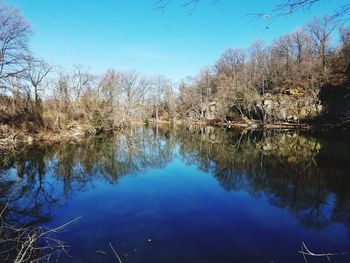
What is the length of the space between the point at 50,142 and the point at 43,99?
12130mm

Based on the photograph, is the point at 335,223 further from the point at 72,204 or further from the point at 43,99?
the point at 43,99

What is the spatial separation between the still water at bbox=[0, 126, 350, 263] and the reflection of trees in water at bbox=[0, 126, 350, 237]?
0.19 ft

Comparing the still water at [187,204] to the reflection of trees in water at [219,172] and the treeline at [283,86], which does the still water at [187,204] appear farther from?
the treeline at [283,86]

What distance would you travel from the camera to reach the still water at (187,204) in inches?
293

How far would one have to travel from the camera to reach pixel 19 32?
24.1 metres

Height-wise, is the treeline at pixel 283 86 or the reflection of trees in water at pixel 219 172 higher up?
the treeline at pixel 283 86

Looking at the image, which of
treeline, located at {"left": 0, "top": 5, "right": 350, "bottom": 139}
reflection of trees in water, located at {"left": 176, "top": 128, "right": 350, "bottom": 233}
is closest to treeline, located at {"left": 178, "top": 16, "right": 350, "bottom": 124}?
treeline, located at {"left": 0, "top": 5, "right": 350, "bottom": 139}

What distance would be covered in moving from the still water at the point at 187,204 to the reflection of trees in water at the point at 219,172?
0.06 m

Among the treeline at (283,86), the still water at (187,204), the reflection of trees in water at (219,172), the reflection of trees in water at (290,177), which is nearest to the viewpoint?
the still water at (187,204)

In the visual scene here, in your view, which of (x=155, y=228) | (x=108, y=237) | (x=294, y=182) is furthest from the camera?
→ (x=294, y=182)

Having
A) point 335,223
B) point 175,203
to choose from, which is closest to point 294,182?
point 335,223

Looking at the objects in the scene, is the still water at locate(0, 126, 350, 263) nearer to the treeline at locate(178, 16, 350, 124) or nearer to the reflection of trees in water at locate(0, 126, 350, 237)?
the reflection of trees in water at locate(0, 126, 350, 237)

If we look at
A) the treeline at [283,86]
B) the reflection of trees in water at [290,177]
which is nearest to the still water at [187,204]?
the reflection of trees in water at [290,177]

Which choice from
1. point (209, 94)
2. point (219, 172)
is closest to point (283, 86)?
point (209, 94)
